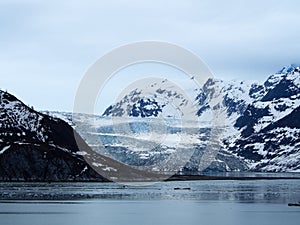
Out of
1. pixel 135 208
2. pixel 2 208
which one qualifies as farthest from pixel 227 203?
pixel 2 208

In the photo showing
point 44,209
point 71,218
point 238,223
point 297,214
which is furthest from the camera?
point 44,209

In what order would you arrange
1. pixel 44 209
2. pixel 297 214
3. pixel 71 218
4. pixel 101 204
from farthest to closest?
pixel 101 204, pixel 44 209, pixel 297 214, pixel 71 218

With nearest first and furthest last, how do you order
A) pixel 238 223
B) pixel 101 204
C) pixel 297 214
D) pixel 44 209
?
pixel 238 223 < pixel 297 214 < pixel 44 209 < pixel 101 204

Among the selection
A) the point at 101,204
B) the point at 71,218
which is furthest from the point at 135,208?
the point at 71,218

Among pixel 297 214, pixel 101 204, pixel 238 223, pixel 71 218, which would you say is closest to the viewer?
pixel 238 223

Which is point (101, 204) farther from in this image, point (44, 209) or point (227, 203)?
point (227, 203)

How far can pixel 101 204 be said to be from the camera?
449 feet

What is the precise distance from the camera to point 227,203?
465 feet

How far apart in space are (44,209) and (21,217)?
16.8 meters

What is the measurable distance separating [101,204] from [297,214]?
1688 inches

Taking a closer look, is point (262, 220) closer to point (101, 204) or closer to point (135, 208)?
point (135, 208)

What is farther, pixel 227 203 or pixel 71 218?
pixel 227 203

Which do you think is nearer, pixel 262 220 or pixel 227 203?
pixel 262 220

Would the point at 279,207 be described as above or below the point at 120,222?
above
